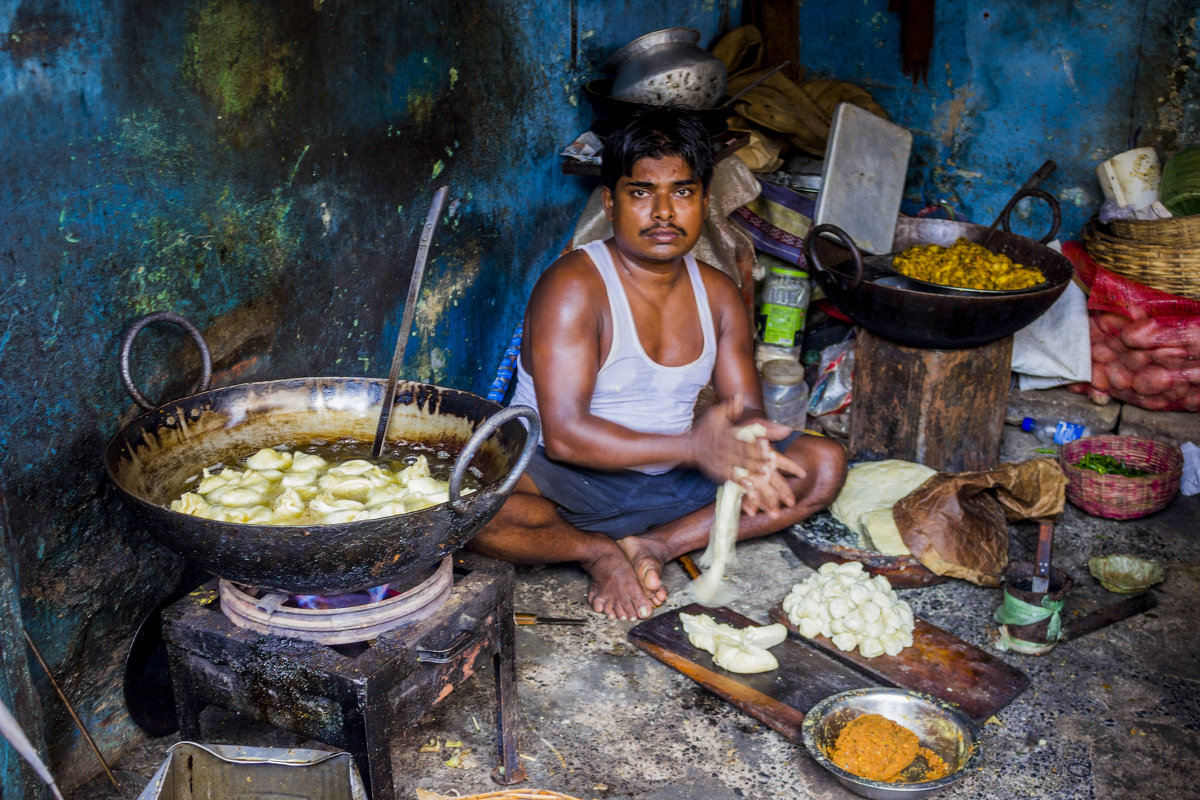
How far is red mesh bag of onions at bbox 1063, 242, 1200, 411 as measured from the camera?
466cm

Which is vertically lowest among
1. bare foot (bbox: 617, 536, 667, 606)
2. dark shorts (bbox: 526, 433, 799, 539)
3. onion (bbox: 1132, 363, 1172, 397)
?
bare foot (bbox: 617, 536, 667, 606)

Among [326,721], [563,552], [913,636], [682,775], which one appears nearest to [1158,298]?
[913,636]

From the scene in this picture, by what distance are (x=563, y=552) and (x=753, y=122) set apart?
2.75 m

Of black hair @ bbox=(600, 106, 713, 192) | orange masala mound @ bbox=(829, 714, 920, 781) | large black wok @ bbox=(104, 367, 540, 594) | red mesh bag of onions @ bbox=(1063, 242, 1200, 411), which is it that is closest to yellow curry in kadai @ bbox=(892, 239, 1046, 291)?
red mesh bag of onions @ bbox=(1063, 242, 1200, 411)

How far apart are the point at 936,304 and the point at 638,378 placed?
133 cm

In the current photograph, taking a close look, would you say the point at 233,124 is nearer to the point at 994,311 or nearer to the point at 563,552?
the point at 563,552

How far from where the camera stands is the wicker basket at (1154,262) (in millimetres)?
4605

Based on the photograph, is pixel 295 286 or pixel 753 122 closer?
pixel 295 286

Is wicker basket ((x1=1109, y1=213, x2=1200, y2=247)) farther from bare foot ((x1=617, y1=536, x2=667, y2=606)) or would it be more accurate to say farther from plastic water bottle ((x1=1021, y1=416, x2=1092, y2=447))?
bare foot ((x1=617, y1=536, x2=667, y2=606))

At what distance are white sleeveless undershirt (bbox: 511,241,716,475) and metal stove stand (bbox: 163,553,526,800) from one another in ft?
3.84

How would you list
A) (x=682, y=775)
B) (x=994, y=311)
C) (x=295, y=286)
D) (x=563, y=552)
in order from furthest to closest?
1. (x=994, y=311)
2. (x=563, y=552)
3. (x=295, y=286)
4. (x=682, y=775)

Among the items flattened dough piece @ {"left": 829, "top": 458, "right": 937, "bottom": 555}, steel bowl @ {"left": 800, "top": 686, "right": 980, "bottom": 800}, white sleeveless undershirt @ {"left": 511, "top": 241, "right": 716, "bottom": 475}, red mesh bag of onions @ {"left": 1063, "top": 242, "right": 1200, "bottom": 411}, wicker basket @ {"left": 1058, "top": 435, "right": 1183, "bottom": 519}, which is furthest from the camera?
red mesh bag of onions @ {"left": 1063, "top": 242, "right": 1200, "bottom": 411}

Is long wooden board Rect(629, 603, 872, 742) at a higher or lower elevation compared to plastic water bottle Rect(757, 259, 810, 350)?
lower

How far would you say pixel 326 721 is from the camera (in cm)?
223
